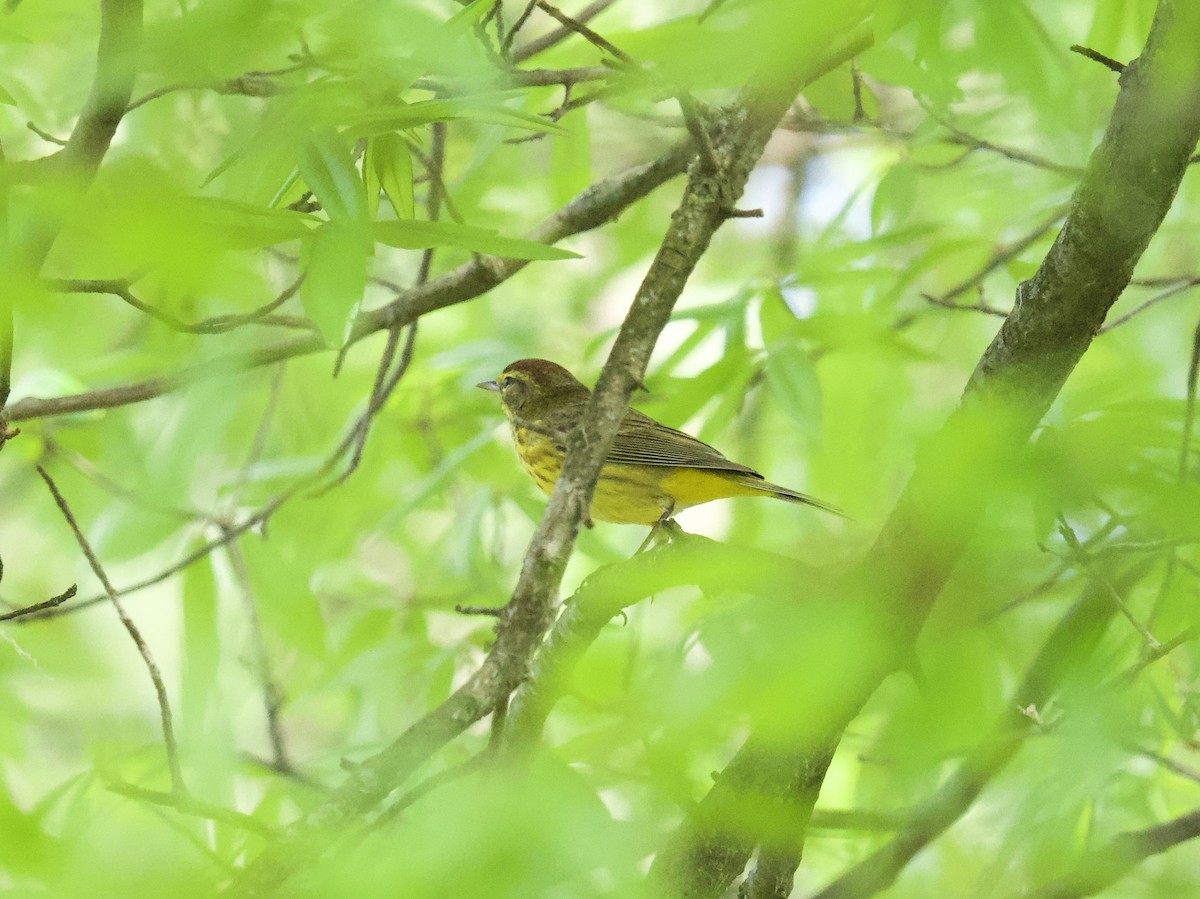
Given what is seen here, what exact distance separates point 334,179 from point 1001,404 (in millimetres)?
791

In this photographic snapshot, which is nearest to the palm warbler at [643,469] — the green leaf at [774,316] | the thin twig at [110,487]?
the green leaf at [774,316]

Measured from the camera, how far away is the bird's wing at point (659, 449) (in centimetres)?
421

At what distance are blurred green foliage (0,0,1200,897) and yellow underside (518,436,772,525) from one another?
5.5 inches

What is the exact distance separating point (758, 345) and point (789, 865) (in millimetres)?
1709

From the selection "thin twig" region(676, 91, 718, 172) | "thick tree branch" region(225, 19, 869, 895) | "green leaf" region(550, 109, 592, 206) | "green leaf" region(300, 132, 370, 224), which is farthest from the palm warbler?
"green leaf" region(300, 132, 370, 224)

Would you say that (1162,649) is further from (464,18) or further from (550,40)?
(550,40)

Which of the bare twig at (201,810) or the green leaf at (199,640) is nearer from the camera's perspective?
the bare twig at (201,810)

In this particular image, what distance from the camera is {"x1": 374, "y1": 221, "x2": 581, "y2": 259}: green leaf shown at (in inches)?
53.1

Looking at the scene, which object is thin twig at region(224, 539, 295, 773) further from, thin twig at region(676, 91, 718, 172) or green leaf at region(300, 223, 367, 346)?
green leaf at region(300, 223, 367, 346)

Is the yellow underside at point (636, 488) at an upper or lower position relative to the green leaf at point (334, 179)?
upper

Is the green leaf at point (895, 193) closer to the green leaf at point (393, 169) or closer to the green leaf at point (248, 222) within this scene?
the green leaf at point (393, 169)

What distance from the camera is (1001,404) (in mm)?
1233

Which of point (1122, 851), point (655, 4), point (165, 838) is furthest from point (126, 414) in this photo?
point (1122, 851)

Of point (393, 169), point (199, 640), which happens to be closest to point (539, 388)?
point (199, 640)
